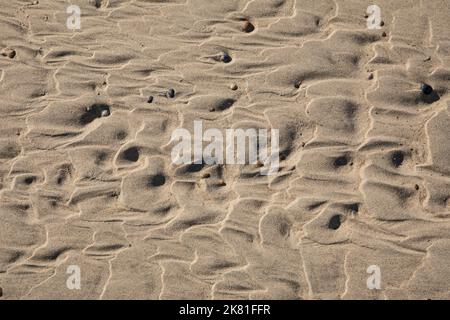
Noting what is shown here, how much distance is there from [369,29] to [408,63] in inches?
18.4

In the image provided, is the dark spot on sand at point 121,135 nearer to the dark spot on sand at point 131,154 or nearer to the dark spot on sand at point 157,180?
the dark spot on sand at point 131,154

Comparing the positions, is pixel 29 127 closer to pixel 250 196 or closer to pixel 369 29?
pixel 250 196

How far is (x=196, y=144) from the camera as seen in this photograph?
15.5ft

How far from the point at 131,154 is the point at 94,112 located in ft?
1.72

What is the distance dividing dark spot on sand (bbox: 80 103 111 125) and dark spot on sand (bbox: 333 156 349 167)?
6.48ft

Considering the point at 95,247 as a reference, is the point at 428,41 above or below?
above

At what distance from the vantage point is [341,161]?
468 cm

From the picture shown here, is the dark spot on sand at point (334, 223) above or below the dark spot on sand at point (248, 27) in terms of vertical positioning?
below

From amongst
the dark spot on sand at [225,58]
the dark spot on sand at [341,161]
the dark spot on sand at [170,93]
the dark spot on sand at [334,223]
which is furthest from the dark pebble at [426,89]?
the dark spot on sand at [170,93]

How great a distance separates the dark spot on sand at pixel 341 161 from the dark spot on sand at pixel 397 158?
0.38 metres

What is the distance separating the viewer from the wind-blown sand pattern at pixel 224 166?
4.43m

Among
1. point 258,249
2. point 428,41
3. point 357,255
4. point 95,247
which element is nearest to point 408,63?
point 428,41

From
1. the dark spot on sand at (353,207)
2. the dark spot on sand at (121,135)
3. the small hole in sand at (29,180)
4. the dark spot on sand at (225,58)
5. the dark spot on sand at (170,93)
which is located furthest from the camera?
the dark spot on sand at (225,58)

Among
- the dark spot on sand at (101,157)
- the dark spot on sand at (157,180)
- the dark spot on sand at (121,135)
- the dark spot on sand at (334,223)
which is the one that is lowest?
the dark spot on sand at (334,223)
